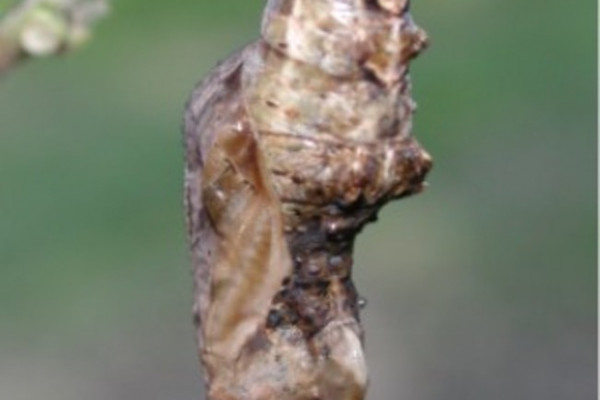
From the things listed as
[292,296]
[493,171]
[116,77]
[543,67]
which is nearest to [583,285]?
[493,171]

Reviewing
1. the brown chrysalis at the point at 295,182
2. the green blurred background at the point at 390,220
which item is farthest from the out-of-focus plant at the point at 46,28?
the green blurred background at the point at 390,220

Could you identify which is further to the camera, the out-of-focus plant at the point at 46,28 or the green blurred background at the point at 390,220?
the green blurred background at the point at 390,220

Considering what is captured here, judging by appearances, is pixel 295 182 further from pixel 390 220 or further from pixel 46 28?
pixel 390 220

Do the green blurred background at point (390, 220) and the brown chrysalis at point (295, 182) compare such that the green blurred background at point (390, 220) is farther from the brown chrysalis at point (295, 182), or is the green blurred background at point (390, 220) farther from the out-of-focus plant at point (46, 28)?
the out-of-focus plant at point (46, 28)

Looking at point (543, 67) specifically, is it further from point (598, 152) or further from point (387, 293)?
point (387, 293)

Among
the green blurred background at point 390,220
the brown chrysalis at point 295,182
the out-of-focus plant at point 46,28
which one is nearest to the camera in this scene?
the out-of-focus plant at point 46,28

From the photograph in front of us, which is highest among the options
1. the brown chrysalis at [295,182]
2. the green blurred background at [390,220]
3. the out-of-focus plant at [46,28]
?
the out-of-focus plant at [46,28]

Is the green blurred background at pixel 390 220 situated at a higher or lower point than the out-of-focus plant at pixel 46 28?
lower
